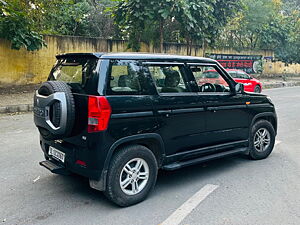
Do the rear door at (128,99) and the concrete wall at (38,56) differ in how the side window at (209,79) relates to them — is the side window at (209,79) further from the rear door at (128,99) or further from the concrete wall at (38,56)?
the concrete wall at (38,56)

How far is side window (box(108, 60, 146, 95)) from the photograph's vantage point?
3.52 metres

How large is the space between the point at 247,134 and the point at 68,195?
291 centimetres

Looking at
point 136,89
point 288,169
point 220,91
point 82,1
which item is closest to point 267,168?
point 288,169

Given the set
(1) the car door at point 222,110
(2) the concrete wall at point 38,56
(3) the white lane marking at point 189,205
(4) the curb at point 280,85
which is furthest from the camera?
(4) the curb at point 280,85

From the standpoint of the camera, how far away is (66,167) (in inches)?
148

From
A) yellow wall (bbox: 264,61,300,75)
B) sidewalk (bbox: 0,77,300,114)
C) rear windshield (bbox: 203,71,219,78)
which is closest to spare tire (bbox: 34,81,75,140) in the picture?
rear windshield (bbox: 203,71,219,78)

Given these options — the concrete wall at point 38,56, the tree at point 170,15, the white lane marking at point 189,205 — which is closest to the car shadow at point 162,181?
the white lane marking at point 189,205

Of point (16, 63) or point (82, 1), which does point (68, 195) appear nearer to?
point (16, 63)

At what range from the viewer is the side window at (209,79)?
4.41 metres

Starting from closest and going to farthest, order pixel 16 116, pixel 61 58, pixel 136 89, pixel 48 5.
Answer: pixel 136 89 → pixel 61 58 → pixel 16 116 → pixel 48 5

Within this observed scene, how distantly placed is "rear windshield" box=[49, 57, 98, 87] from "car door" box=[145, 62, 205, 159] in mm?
707

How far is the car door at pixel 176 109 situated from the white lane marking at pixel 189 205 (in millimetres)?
559

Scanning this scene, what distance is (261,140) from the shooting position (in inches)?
210

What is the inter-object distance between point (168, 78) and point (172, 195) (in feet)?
4.90
